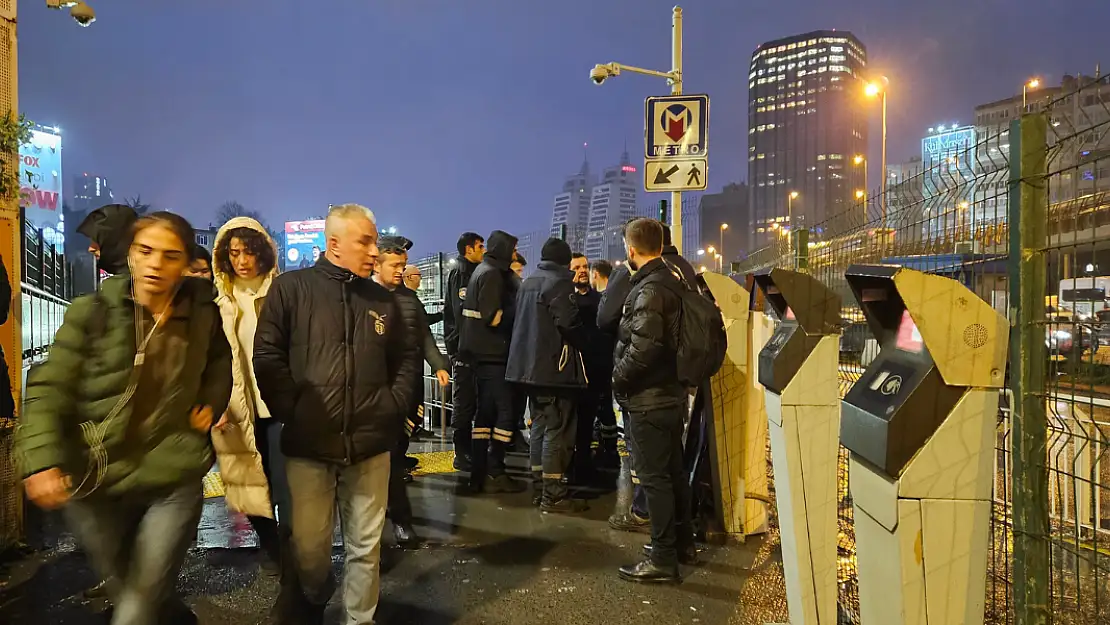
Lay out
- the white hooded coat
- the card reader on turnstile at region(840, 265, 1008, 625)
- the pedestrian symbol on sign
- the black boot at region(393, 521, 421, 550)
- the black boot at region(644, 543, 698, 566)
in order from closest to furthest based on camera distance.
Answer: the card reader on turnstile at region(840, 265, 1008, 625), the white hooded coat, the black boot at region(644, 543, 698, 566), the black boot at region(393, 521, 421, 550), the pedestrian symbol on sign

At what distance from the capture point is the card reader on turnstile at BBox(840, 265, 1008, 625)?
2158mm

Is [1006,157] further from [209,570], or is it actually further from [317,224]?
[317,224]

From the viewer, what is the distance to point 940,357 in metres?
2.15

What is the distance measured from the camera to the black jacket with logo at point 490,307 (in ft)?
19.8

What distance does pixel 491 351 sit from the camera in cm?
607

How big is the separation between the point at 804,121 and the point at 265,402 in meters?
119

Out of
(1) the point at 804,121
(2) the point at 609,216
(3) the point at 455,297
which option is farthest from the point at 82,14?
(1) the point at 804,121

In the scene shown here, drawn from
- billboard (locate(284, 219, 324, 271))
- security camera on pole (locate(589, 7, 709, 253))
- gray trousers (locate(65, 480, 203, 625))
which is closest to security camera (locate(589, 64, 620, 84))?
security camera on pole (locate(589, 7, 709, 253))

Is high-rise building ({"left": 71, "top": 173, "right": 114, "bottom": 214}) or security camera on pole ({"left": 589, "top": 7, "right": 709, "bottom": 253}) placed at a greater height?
high-rise building ({"left": 71, "top": 173, "right": 114, "bottom": 214})

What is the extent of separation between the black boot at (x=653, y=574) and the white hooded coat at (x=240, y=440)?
2071mm

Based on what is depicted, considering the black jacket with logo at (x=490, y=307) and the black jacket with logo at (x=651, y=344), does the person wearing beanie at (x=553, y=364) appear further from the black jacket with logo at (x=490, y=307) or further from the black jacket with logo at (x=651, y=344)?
the black jacket with logo at (x=651, y=344)

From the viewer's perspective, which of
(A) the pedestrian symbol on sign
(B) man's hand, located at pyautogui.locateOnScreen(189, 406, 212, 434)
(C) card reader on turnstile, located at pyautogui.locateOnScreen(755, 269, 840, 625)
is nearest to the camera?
(B) man's hand, located at pyautogui.locateOnScreen(189, 406, 212, 434)

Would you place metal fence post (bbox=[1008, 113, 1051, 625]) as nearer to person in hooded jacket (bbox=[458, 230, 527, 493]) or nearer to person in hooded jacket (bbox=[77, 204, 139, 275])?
person in hooded jacket (bbox=[77, 204, 139, 275])

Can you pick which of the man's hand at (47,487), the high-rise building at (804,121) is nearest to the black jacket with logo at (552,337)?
the man's hand at (47,487)
